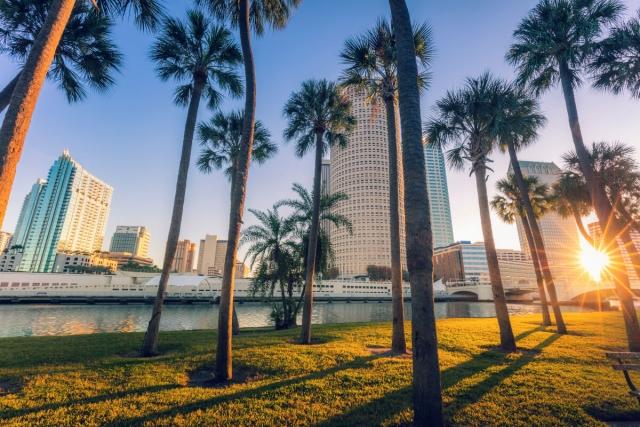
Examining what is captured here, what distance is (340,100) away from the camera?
13.4 m

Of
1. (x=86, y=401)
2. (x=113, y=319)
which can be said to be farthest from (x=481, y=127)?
(x=113, y=319)

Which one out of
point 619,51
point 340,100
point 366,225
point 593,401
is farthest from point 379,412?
point 366,225

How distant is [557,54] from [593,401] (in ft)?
44.5

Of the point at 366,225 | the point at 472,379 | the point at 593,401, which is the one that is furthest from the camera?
the point at 366,225

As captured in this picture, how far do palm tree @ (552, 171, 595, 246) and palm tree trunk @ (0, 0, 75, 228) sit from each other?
27.2 m

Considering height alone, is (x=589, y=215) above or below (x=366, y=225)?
below

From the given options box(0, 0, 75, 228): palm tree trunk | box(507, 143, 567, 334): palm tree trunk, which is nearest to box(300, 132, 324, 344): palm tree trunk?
box(0, 0, 75, 228): palm tree trunk

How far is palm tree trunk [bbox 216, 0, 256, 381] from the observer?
6137 mm

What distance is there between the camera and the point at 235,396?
502 centimetres

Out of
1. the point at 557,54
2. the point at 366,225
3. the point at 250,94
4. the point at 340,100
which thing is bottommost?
the point at 250,94

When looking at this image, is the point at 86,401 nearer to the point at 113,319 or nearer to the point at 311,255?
the point at 311,255

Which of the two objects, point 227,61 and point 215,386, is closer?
point 215,386

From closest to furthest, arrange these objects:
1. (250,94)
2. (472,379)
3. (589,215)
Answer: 1. (472,379)
2. (250,94)
3. (589,215)

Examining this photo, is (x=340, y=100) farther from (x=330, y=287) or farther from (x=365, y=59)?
(x=330, y=287)
